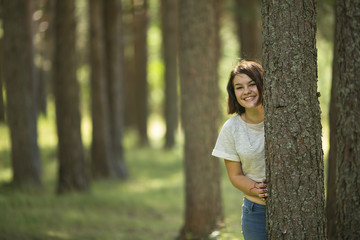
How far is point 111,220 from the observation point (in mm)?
9227

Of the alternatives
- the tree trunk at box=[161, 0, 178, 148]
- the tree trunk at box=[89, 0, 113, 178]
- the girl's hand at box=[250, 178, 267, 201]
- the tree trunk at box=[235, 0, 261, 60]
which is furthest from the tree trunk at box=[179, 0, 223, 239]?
the tree trunk at box=[161, 0, 178, 148]

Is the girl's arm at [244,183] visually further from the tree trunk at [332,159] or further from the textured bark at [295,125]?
the tree trunk at [332,159]

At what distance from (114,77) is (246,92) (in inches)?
438

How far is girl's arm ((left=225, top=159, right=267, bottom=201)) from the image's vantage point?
12.8 ft

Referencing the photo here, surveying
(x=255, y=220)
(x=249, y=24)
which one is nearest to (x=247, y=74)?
(x=255, y=220)

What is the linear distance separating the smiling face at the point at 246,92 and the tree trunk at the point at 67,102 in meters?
7.66

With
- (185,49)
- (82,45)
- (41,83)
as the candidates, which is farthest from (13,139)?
(82,45)

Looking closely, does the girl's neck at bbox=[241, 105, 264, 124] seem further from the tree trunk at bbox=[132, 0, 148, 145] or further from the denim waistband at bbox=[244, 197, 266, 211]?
the tree trunk at bbox=[132, 0, 148, 145]

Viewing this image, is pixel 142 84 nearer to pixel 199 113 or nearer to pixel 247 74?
pixel 199 113

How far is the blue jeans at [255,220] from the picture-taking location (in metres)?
4.03

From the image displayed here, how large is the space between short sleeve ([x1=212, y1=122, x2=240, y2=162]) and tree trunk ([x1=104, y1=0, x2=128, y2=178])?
34.7 ft

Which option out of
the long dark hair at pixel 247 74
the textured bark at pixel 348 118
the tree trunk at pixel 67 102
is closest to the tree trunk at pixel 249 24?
the tree trunk at pixel 67 102

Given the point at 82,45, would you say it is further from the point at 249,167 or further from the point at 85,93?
the point at 249,167

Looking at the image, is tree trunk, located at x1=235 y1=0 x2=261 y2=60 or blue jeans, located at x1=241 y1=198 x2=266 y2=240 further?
tree trunk, located at x1=235 y1=0 x2=261 y2=60
